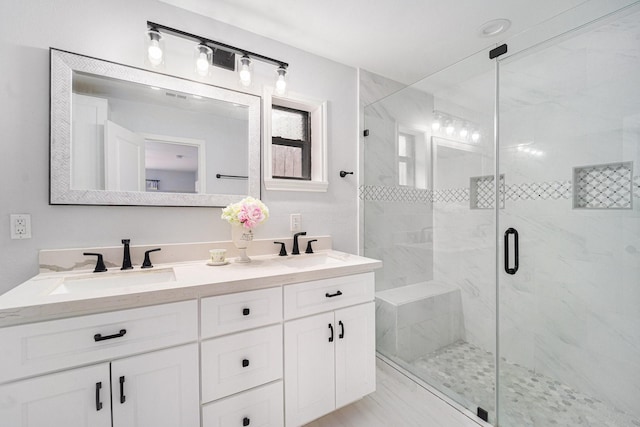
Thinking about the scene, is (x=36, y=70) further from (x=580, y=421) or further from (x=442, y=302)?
(x=580, y=421)

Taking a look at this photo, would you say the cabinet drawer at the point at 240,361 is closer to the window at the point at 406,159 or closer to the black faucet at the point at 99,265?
the black faucet at the point at 99,265

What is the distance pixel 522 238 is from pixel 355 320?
1172 mm

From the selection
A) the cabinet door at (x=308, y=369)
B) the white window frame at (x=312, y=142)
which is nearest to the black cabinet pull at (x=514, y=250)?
the cabinet door at (x=308, y=369)

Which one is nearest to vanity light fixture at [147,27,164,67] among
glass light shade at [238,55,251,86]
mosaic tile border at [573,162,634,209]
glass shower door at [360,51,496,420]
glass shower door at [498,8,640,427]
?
glass light shade at [238,55,251,86]

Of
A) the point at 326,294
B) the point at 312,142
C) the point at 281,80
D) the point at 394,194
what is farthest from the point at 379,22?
the point at 326,294

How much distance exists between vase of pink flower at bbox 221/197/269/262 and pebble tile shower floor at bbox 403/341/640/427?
156 centimetres

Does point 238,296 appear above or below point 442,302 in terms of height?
above

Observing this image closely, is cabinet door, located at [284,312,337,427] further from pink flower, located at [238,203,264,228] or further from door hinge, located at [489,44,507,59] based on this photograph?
door hinge, located at [489,44,507,59]

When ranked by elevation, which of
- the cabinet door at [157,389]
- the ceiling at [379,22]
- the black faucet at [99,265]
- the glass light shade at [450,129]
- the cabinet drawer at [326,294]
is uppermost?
the ceiling at [379,22]

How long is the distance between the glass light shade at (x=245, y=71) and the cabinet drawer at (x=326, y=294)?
4.22 feet

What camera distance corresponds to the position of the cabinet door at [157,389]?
955 mm

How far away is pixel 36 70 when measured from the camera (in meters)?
1.24

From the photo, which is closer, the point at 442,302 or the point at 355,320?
the point at 355,320

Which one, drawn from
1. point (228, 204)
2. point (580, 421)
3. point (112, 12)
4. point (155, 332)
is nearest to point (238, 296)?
point (155, 332)
